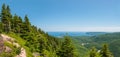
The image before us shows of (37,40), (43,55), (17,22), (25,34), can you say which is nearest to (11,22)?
(17,22)

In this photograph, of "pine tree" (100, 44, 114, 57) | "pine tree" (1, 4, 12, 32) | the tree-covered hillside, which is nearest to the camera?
the tree-covered hillside

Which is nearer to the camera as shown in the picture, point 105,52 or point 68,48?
point 68,48

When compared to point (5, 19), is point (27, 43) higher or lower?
lower

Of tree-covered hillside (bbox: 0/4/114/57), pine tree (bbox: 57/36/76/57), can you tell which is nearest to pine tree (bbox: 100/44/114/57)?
tree-covered hillside (bbox: 0/4/114/57)

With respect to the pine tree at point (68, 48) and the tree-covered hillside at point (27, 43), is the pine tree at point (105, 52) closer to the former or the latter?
the tree-covered hillside at point (27, 43)

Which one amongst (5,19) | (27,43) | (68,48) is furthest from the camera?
(5,19)

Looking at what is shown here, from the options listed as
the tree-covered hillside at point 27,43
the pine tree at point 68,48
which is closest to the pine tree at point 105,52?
the tree-covered hillside at point 27,43

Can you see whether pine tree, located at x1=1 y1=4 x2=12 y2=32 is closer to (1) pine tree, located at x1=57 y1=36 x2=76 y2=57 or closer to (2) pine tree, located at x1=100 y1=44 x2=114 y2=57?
(1) pine tree, located at x1=57 y1=36 x2=76 y2=57

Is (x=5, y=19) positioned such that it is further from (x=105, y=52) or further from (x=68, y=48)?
(x=105, y=52)

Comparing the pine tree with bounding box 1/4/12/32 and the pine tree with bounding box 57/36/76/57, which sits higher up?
the pine tree with bounding box 1/4/12/32

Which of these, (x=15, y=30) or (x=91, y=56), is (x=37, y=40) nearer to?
(x=15, y=30)

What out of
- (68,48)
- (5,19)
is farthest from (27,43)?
(68,48)
